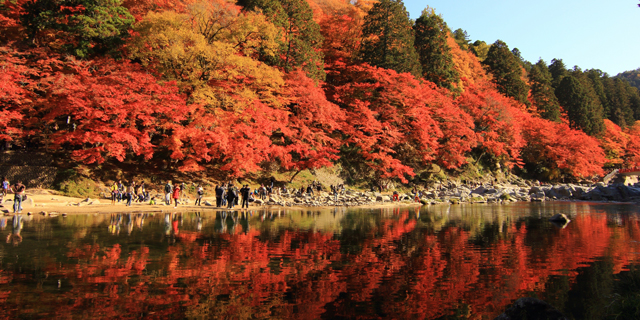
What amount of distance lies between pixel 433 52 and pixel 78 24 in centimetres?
3562

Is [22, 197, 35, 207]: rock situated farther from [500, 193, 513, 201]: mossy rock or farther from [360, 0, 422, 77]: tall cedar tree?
[500, 193, 513, 201]: mossy rock

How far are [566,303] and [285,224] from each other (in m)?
11.4

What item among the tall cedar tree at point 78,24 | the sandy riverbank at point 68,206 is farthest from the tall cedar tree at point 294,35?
the sandy riverbank at point 68,206

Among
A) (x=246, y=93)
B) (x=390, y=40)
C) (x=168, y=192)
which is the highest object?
(x=390, y=40)

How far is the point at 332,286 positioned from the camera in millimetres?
7145

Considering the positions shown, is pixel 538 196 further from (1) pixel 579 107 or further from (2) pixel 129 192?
(2) pixel 129 192

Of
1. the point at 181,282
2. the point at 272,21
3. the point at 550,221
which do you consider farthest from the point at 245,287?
the point at 272,21

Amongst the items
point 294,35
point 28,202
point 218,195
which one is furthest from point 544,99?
point 28,202

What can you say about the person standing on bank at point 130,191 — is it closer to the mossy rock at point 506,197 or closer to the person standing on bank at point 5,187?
the person standing on bank at point 5,187

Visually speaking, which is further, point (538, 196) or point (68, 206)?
point (538, 196)

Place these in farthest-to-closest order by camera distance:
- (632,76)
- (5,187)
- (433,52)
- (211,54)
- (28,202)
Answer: (632,76) → (433,52) → (211,54) → (5,187) → (28,202)

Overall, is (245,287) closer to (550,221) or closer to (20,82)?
(550,221)

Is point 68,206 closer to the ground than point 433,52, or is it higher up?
closer to the ground

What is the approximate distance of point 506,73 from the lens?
5525cm
